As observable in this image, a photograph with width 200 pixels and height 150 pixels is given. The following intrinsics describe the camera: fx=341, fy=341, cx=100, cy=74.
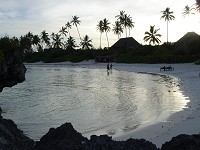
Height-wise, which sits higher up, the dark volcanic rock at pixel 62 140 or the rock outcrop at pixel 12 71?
the rock outcrop at pixel 12 71

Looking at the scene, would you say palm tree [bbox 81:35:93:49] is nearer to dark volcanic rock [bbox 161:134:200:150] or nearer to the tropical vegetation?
the tropical vegetation

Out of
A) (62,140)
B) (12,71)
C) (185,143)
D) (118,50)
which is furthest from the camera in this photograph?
(118,50)

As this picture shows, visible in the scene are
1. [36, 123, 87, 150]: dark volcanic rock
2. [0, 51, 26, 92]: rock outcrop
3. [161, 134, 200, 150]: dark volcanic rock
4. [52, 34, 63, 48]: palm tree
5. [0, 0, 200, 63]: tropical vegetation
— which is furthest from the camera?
[52, 34, 63, 48]: palm tree

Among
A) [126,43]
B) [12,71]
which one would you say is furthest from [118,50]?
[12,71]

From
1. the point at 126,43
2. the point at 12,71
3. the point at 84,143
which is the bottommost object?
the point at 84,143

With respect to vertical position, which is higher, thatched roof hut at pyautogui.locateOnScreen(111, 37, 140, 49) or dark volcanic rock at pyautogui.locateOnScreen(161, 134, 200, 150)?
thatched roof hut at pyautogui.locateOnScreen(111, 37, 140, 49)

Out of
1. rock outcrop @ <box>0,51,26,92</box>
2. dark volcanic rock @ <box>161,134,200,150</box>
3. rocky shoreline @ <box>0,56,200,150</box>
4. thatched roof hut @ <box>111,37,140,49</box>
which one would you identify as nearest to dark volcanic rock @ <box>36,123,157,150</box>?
rocky shoreline @ <box>0,56,200,150</box>

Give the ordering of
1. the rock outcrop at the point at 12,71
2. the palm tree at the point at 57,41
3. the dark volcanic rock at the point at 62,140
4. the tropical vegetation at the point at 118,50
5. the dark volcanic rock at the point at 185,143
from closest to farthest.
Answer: the dark volcanic rock at the point at 185,143
the dark volcanic rock at the point at 62,140
the rock outcrop at the point at 12,71
the tropical vegetation at the point at 118,50
the palm tree at the point at 57,41

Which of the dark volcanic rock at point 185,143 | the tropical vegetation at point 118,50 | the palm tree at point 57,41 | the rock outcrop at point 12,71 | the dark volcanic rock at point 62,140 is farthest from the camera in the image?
the palm tree at point 57,41

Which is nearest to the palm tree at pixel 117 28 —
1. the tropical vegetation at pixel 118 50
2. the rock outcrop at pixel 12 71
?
the tropical vegetation at pixel 118 50

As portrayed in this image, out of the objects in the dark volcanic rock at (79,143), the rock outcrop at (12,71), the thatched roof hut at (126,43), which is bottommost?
the dark volcanic rock at (79,143)

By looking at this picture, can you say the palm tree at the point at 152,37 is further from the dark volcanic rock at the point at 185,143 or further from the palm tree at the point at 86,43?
the dark volcanic rock at the point at 185,143

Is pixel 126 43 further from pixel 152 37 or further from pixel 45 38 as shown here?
pixel 45 38

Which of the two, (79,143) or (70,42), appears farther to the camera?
(70,42)
